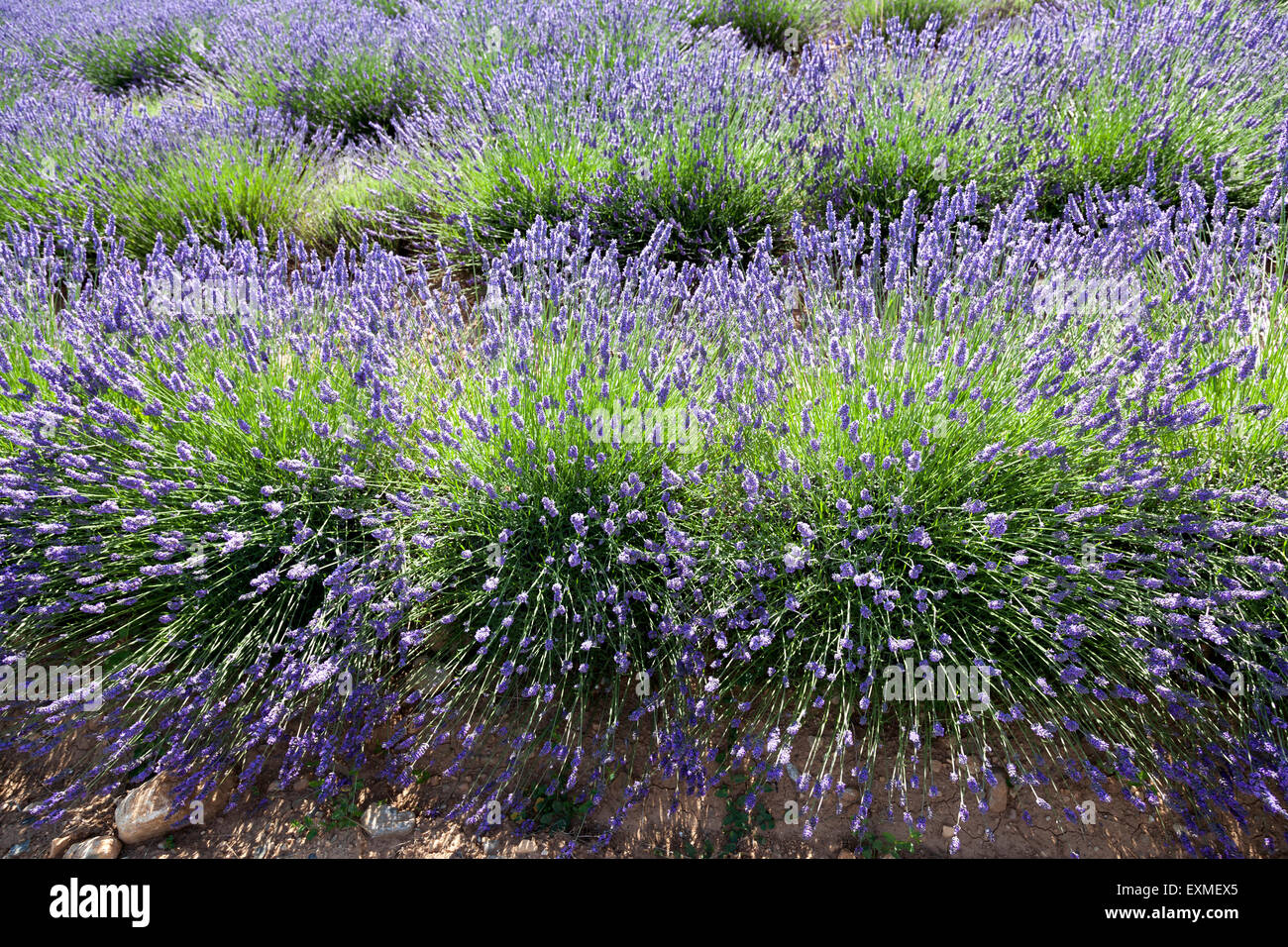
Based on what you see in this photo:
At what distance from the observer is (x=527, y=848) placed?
74.2 inches

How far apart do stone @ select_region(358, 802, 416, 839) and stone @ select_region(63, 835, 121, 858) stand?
682 millimetres

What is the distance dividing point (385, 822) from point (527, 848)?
0.42 m

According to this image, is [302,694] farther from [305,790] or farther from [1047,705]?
[1047,705]

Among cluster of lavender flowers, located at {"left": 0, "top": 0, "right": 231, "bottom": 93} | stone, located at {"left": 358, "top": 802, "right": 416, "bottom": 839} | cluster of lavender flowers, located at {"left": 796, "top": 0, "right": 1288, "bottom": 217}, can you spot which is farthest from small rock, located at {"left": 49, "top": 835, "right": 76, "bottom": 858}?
cluster of lavender flowers, located at {"left": 0, "top": 0, "right": 231, "bottom": 93}

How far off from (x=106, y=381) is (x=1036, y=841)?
2.84 metres

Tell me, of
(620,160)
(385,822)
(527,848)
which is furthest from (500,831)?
(620,160)

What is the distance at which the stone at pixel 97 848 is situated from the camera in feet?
6.30

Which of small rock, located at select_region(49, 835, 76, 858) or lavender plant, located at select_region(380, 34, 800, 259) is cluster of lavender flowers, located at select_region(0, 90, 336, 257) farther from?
small rock, located at select_region(49, 835, 76, 858)

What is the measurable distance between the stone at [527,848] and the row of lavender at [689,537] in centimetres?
6

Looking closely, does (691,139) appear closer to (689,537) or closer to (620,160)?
(620,160)

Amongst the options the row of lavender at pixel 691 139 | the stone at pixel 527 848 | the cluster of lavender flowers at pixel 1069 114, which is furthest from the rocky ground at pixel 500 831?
the cluster of lavender flowers at pixel 1069 114

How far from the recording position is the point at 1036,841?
182 centimetres
